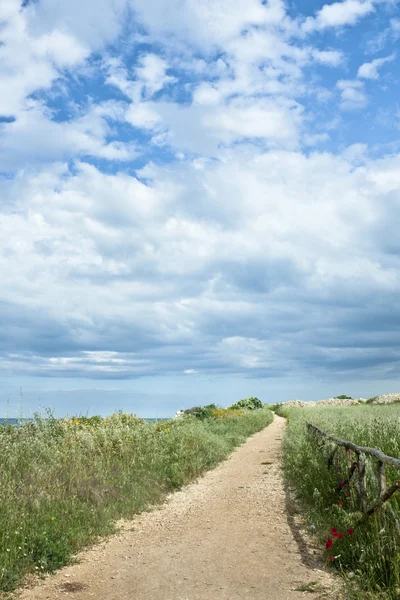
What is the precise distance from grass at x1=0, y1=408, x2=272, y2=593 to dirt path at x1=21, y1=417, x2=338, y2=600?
36 centimetres

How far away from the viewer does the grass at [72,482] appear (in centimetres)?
722

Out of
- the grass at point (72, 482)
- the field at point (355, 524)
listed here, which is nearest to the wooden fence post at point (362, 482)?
the field at point (355, 524)

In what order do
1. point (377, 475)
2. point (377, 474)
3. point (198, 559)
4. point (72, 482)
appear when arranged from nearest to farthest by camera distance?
point (377, 474) < point (377, 475) < point (198, 559) < point (72, 482)

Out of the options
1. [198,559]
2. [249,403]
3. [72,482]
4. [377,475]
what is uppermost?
[377,475]

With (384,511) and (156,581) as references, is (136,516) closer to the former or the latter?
(156,581)

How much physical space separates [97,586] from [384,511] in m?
4.01

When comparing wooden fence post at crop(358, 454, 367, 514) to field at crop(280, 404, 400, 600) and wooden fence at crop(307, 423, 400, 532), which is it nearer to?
wooden fence at crop(307, 423, 400, 532)

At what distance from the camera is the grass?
722 centimetres

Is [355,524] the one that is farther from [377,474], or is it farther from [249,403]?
[249,403]

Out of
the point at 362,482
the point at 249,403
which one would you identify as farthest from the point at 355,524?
the point at 249,403

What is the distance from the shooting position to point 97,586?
6.58 meters

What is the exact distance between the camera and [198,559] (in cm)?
745

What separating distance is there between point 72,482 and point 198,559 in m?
3.34

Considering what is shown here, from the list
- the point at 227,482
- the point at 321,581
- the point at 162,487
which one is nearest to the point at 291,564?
the point at 321,581
